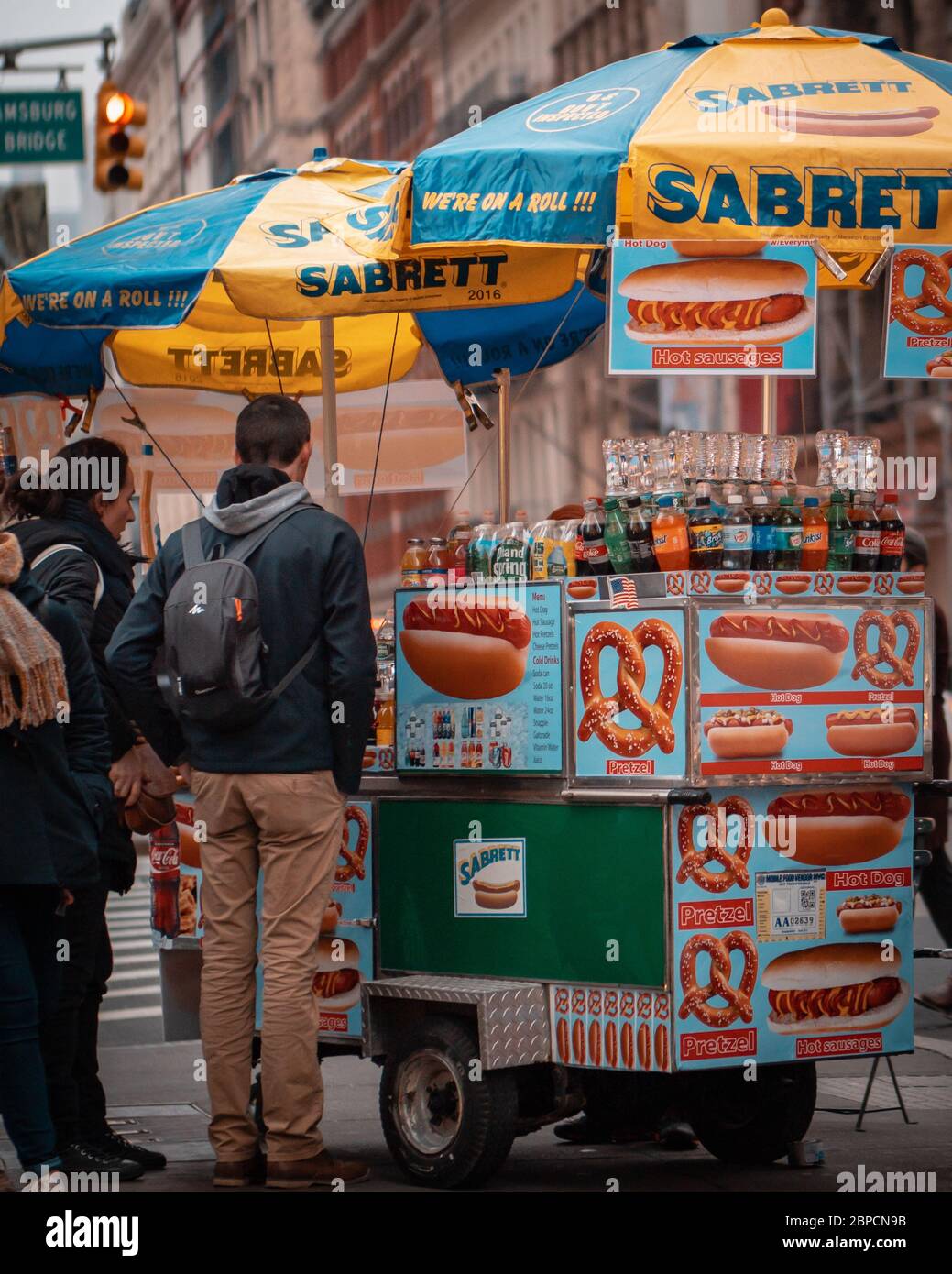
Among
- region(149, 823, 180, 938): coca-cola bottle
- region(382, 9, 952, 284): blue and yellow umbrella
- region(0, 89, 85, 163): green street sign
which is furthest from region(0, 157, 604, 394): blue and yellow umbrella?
region(0, 89, 85, 163): green street sign

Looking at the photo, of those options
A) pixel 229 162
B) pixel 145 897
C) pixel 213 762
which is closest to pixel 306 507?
pixel 213 762

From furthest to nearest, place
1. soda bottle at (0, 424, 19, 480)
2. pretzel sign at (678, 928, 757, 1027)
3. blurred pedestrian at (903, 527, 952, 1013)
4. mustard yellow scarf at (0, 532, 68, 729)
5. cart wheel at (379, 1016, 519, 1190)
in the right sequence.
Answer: blurred pedestrian at (903, 527, 952, 1013) < soda bottle at (0, 424, 19, 480) < cart wheel at (379, 1016, 519, 1190) < pretzel sign at (678, 928, 757, 1027) < mustard yellow scarf at (0, 532, 68, 729)

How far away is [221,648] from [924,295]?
243cm

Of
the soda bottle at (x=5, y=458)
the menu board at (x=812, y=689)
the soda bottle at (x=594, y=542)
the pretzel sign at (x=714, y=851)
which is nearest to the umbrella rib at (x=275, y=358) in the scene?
the soda bottle at (x=5, y=458)

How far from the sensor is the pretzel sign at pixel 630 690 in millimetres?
5477

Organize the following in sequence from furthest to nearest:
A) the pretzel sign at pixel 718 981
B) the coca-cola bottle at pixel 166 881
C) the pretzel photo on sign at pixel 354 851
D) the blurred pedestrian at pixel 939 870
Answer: the blurred pedestrian at pixel 939 870 → the coca-cola bottle at pixel 166 881 → the pretzel photo on sign at pixel 354 851 → the pretzel sign at pixel 718 981

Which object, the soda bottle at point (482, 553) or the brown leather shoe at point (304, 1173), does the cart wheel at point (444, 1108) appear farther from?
the soda bottle at point (482, 553)

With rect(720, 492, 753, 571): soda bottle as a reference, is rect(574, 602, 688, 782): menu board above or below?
below

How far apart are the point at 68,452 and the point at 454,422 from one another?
137 inches

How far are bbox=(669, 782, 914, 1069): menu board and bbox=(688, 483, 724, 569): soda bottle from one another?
65 cm

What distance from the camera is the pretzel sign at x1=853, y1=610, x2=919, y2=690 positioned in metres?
5.74

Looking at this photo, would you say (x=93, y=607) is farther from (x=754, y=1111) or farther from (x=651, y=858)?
(x=754, y=1111)

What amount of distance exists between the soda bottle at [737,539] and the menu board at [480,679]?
A: 51cm

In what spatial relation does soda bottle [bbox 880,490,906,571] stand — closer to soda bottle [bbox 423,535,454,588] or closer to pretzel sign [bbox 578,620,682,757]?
pretzel sign [bbox 578,620,682,757]
